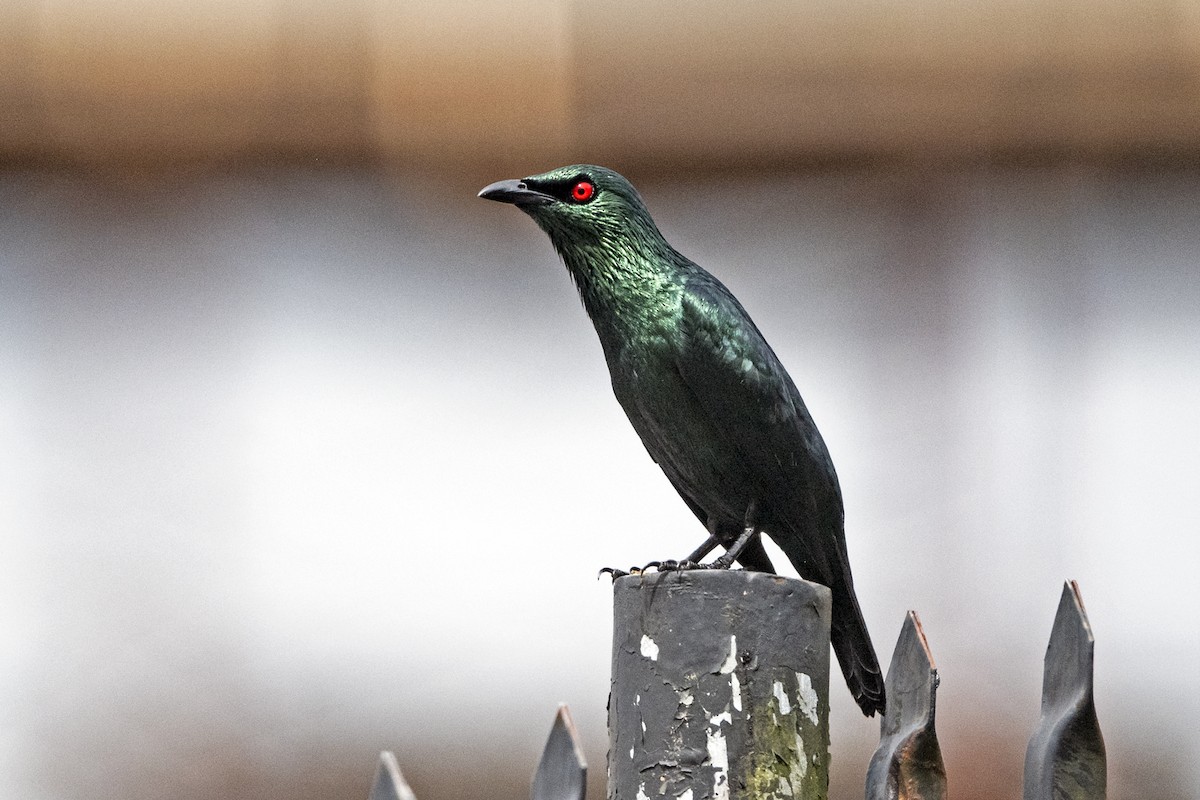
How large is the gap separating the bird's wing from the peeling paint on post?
536 millimetres

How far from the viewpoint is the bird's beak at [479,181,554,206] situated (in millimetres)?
2422

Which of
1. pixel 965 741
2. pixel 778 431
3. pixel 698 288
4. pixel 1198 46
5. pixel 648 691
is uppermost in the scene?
pixel 1198 46

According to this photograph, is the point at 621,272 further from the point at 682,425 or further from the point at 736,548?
the point at 736,548

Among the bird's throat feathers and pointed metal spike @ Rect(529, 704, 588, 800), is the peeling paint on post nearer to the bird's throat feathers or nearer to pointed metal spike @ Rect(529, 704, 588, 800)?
pointed metal spike @ Rect(529, 704, 588, 800)

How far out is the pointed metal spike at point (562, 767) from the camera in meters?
1.45

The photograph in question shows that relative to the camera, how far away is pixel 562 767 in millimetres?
1479

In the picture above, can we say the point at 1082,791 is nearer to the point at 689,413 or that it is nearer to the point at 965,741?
the point at 689,413

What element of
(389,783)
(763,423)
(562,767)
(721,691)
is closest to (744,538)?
(763,423)

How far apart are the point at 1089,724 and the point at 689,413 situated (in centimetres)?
99

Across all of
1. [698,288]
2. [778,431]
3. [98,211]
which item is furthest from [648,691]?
[98,211]

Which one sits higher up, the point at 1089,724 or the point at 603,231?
the point at 603,231

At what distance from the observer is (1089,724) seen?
1.61 metres

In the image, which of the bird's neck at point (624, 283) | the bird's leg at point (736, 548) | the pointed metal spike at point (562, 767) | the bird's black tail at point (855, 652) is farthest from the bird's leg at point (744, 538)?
the pointed metal spike at point (562, 767)

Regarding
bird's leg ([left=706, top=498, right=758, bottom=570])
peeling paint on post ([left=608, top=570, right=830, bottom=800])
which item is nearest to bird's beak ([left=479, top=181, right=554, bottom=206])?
bird's leg ([left=706, top=498, right=758, bottom=570])
